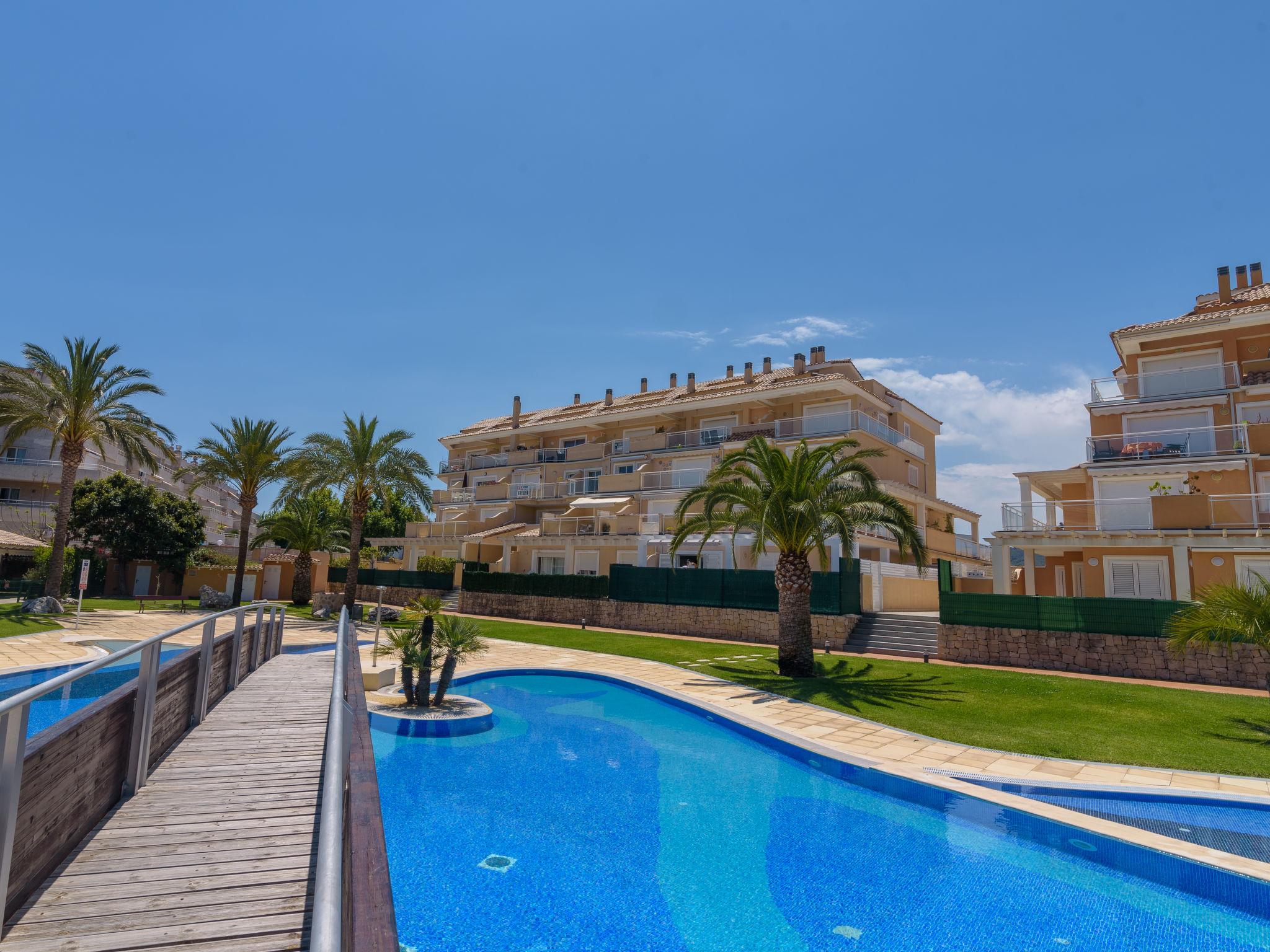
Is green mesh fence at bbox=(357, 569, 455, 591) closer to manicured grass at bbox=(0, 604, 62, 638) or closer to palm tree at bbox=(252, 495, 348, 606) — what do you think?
palm tree at bbox=(252, 495, 348, 606)

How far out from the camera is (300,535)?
137 feet

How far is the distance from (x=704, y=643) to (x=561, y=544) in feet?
49.3

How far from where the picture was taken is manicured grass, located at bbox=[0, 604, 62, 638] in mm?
22172

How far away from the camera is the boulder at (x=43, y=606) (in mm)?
27188

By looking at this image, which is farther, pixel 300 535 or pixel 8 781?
pixel 300 535

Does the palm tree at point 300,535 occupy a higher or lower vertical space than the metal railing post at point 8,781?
higher

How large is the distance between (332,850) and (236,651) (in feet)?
35.4

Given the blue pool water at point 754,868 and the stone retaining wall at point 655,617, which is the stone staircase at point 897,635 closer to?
the stone retaining wall at point 655,617

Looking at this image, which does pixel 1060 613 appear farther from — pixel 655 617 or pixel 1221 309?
pixel 1221 309

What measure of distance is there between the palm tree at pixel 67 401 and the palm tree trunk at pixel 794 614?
28898 millimetres

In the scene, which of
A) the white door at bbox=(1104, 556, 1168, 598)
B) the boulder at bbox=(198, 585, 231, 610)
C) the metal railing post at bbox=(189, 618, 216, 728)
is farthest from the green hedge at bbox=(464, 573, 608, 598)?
the metal railing post at bbox=(189, 618, 216, 728)

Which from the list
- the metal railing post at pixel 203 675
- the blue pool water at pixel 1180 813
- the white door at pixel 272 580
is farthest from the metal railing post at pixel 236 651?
the white door at pixel 272 580

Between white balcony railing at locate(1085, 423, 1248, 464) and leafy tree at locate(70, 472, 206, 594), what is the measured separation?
48819 millimetres

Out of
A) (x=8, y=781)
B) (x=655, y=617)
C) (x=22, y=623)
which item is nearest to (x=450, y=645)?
(x=8, y=781)
